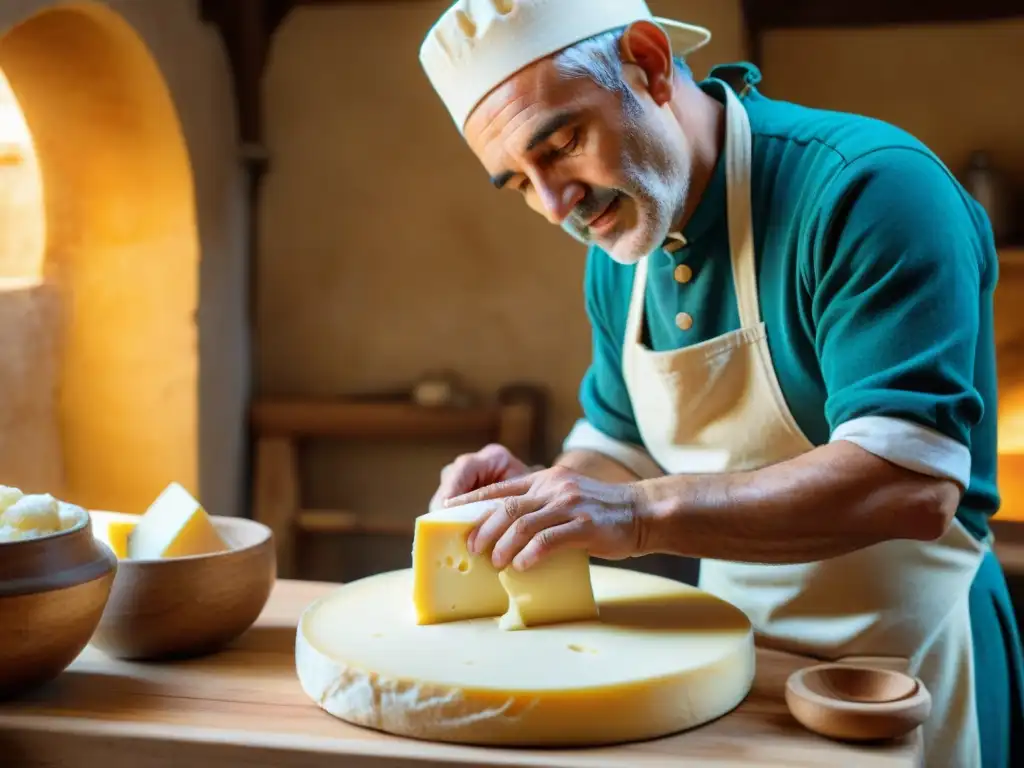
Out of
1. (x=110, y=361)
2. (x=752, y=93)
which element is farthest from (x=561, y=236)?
(x=752, y=93)

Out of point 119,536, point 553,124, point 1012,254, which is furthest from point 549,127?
point 1012,254

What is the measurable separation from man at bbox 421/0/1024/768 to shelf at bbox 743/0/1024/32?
1851mm

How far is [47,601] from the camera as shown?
1234 millimetres

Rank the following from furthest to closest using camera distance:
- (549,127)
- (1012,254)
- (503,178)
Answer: (1012,254)
(503,178)
(549,127)

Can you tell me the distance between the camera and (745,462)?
5.61ft

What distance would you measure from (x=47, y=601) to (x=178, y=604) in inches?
7.8

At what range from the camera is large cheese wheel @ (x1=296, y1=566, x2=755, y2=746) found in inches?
45.8

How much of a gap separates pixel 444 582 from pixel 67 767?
48cm

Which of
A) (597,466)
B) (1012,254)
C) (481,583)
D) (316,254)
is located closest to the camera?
(481,583)

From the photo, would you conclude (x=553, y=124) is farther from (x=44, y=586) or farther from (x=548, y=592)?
(x=44, y=586)

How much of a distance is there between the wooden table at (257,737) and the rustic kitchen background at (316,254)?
72.9 inches

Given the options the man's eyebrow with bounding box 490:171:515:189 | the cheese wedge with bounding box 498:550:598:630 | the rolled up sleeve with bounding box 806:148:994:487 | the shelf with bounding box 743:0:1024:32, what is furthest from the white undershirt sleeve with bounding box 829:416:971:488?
the shelf with bounding box 743:0:1024:32

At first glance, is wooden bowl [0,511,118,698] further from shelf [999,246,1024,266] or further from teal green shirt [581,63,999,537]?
shelf [999,246,1024,266]

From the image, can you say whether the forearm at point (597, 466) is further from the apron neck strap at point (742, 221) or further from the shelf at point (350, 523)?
the shelf at point (350, 523)
